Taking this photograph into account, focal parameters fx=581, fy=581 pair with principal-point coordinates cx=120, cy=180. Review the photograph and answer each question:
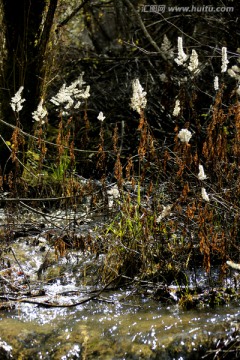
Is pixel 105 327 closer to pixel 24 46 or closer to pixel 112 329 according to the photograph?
pixel 112 329

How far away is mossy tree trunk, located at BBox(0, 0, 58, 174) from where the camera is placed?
539 centimetres

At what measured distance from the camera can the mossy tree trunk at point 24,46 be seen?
5.39 meters

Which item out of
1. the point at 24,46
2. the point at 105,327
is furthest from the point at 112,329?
the point at 24,46

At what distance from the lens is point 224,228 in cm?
401

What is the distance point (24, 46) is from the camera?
542cm

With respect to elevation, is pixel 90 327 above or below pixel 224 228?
below

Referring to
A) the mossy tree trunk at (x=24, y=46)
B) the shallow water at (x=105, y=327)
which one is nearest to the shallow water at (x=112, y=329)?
the shallow water at (x=105, y=327)

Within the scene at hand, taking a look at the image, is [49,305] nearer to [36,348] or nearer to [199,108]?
[36,348]

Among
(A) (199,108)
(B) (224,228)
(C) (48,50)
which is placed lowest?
(B) (224,228)

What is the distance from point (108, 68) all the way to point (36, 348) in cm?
538

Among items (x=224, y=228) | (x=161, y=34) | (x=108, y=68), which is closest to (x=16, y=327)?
(x=224, y=228)

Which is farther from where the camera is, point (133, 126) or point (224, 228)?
point (133, 126)

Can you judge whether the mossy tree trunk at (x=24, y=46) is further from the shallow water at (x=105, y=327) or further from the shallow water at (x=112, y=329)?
the shallow water at (x=112, y=329)

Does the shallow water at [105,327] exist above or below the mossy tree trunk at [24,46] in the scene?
below
